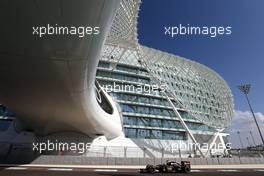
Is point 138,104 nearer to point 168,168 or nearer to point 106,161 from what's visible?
point 106,161

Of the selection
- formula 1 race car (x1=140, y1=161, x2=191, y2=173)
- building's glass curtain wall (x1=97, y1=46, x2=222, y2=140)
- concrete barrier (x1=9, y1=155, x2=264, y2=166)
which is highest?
building's glass curtain wall (x1=97, y1=46, x2=222, y2=140)

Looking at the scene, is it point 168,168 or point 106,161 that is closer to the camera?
point 168,168

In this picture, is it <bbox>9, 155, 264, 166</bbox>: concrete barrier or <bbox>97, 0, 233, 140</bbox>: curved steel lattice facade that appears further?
<bbox>97, 0, 233, 140</bbox>: curved steel lattice facade

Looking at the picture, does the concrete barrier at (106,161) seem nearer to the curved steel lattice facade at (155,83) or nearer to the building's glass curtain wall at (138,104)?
the curved steel lattice facade at (155,83)

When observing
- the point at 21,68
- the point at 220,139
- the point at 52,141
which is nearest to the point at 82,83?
the point at 21,68

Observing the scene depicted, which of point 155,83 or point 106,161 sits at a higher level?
point 155,83

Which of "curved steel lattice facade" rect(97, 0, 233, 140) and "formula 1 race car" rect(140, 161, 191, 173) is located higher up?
"curved steel lattice facade" rect(97, 0, 233, 140)

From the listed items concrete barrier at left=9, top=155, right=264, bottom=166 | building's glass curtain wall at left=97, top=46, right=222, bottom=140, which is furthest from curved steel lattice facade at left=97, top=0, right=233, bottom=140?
concrete barrier at left=9, top=155, right=264, bottom=166

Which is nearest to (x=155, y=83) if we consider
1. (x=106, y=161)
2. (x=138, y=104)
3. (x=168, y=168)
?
(x=138, y=104)

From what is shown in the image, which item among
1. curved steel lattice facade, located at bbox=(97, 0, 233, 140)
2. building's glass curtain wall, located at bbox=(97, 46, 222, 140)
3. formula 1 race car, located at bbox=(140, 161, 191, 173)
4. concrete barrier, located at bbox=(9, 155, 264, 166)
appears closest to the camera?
formula 1 race car, located at bbox=(140, 161, 191, 173)

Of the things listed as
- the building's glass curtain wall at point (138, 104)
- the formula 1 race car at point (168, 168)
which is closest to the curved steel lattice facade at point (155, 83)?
the building's glass curtain wall at point (138, 104)

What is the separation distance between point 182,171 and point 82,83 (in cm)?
1209

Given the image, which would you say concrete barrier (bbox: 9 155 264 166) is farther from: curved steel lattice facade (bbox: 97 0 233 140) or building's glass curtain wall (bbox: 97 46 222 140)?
building's glass curtain wall (bbox: 97 46 222 140)

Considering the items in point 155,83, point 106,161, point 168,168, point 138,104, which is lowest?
point 168,168
